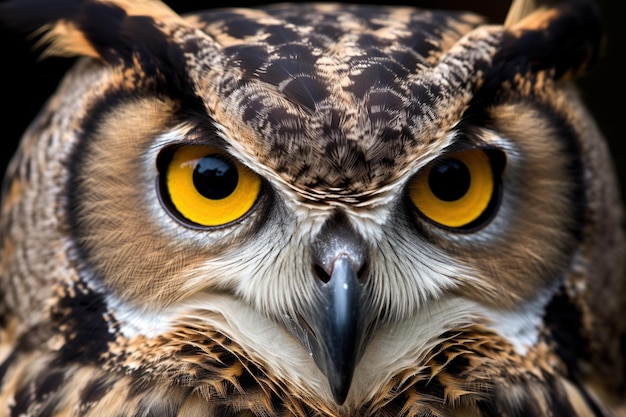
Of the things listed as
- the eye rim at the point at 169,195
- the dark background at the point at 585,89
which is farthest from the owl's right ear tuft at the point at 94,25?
the dark background at the point at 585,89

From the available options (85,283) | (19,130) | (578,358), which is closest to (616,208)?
(578,358)

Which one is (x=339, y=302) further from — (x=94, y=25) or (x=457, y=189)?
(x=94, y=25)

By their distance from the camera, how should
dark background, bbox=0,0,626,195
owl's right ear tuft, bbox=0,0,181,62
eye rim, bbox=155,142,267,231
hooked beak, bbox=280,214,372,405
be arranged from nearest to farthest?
1. hooked beak, bbox=280,214,372,405
2. eye rim, bbox=155,142,267,231
3. owl's right ear tuft, bbox=0,0,181,62
4. dark background, bbox=0,0,626,195

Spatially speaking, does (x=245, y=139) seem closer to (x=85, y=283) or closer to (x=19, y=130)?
(x=85, y=283)

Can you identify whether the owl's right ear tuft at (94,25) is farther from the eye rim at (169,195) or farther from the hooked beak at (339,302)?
the hooked beak at (339,302)

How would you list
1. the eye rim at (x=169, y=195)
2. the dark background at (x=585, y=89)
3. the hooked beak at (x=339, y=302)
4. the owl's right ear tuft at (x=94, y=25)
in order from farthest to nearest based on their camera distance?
the dark background at (x=585, y=89), the owl's right ear tuft at (x=94, y=25), the eye rim at (x=169, y=195), the hooked beak at (x=339, y=302)

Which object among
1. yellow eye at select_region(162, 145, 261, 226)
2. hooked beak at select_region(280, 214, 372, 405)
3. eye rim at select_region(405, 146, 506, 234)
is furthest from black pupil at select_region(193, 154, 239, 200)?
eye rim at select_region(405, 146, 506, 234)

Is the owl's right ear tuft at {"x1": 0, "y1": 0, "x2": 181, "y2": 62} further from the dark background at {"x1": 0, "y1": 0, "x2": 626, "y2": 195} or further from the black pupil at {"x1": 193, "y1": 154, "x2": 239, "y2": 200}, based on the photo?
the dark background at {"x1": 0, "y1": 0, "x2": 626, "y2": 195}
